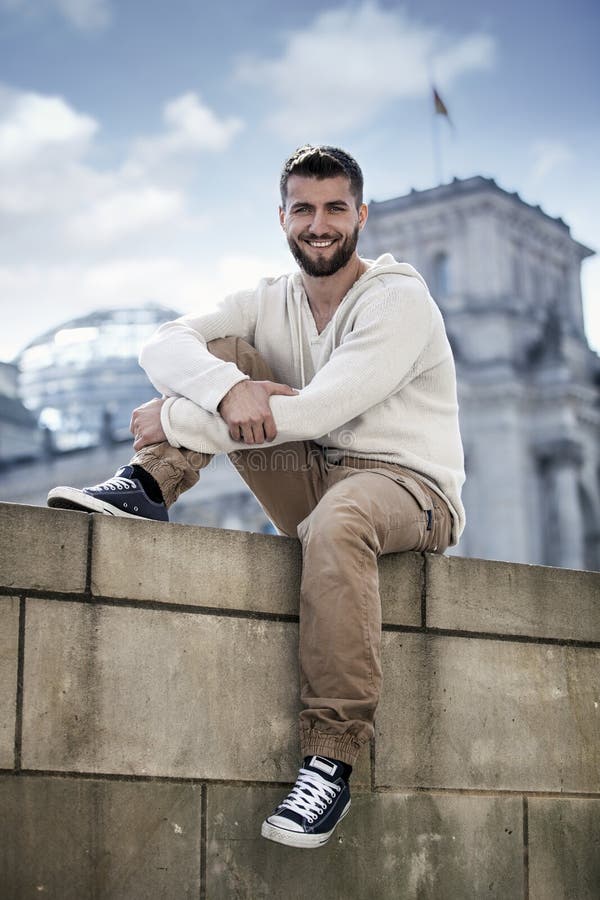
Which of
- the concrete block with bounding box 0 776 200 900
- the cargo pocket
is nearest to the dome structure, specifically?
the cargo pocket

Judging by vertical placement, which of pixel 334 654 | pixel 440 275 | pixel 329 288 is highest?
pixel 440 275

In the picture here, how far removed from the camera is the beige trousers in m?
4.97

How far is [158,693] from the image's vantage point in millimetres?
5078

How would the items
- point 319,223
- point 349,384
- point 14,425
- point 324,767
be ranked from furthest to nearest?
point 14,425 → point 319,223 → point 349,384 → point 324,767

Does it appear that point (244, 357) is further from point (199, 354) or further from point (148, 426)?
point (148, 426)

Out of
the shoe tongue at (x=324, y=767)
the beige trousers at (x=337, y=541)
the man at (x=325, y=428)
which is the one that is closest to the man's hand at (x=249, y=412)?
the man at (x=325, y=428)

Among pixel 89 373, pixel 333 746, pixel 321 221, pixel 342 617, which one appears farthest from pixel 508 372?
pixel 333 746

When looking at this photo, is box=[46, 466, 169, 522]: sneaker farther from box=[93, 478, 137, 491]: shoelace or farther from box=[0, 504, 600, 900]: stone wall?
box=[0, 504, 600, 900]: stone wall

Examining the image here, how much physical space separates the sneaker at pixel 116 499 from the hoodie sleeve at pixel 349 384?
0.24 meters

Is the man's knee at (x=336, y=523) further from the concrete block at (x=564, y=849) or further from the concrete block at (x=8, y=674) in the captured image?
the concrete block at (x=564, y=849)

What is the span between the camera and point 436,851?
216 inches

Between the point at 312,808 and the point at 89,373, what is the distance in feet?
230

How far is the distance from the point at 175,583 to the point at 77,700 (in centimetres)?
54

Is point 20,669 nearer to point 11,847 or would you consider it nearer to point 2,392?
point 11,847
